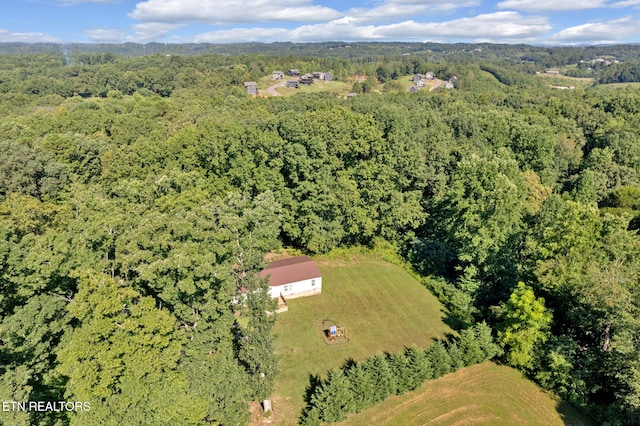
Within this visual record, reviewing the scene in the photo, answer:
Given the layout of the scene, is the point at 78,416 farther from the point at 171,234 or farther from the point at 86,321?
the point at 171,234

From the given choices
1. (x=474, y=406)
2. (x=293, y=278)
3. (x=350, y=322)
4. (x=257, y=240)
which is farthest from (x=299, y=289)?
(x=474, y=406)

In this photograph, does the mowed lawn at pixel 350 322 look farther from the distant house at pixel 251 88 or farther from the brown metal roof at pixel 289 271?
the distant house at pixel 251 88

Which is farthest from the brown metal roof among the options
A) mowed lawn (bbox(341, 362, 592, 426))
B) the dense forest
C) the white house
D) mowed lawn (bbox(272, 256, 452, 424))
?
mowed lawn (bbox(341, 362, 592, 426))

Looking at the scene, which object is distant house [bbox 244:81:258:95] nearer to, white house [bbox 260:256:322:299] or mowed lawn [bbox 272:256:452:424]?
mowed lawn [bbox 272:256:452:424]

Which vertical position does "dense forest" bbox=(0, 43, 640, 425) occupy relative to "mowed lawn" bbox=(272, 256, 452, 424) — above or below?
above

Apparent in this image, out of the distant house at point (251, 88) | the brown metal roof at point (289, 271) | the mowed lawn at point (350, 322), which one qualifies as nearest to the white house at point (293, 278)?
the brown metal roof at point (289, 271)

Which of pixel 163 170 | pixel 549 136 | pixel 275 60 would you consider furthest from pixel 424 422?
pixel 275 60

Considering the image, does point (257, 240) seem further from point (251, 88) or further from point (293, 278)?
point (251, 88)

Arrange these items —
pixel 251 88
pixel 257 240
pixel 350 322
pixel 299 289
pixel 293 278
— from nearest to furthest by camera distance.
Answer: pixel 257 240 < pixel 350 322 < pixel 293 278 < pixel 299 289 < pixel 251 88
